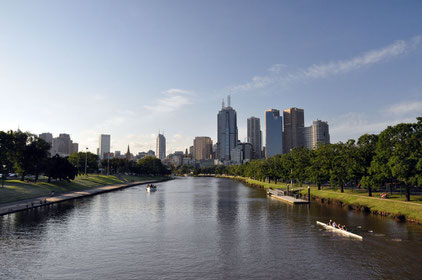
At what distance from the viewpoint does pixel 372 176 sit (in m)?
79.1

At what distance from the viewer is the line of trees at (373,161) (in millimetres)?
65812

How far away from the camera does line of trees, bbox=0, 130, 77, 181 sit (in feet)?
336

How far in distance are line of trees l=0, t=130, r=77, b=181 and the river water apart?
4351cm

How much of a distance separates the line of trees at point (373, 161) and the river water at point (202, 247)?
12101 millimetres

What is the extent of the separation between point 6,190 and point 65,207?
65.6ft

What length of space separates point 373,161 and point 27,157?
11474cm

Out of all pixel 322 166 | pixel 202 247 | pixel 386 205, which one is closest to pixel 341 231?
pixel 386 205

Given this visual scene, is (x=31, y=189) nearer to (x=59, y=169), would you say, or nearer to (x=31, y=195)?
(x=31, y=195)

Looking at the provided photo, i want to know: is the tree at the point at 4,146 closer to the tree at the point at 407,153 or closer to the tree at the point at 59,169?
the tree at the point at 59,169

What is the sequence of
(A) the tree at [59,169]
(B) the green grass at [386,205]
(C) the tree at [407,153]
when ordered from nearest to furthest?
(B) the green grass at [386,205], (C) the tree at [407,153], (A) the tree at [59,169]

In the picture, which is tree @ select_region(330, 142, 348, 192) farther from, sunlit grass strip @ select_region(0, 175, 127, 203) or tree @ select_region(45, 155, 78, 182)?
tree @ select_region(45, 155, 78, 182)

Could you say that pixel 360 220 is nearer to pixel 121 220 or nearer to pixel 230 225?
pixel 230 225

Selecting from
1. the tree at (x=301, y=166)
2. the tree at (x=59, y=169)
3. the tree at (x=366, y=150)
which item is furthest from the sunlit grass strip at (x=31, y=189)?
the tree at (x=366, y=150)

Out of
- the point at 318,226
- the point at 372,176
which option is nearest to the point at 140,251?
the point at 318,226
